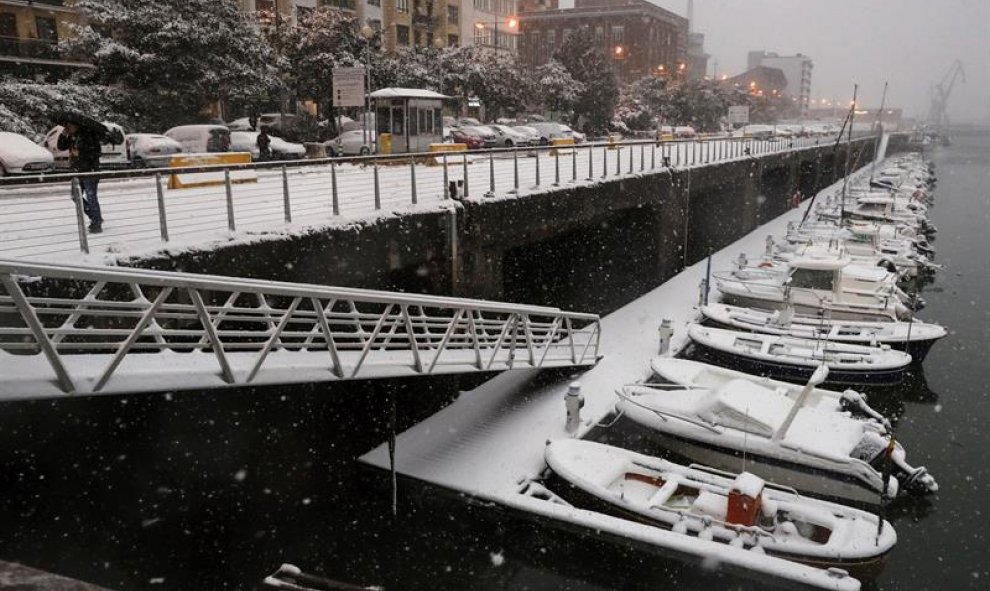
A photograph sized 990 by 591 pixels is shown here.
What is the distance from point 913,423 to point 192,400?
14.8 meters

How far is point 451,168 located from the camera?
21.9 meters

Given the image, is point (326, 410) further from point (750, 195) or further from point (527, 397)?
point (750, 195)

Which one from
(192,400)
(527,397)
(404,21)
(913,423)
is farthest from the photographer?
(404,21)

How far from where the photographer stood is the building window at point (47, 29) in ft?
129

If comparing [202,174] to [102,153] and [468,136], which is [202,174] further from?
[468,136]

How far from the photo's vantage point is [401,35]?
61375mm

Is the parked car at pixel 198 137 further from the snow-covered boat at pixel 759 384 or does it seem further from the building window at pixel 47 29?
the snow-covered boat at pixel 759 384

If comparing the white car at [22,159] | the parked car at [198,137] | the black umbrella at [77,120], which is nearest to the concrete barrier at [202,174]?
the black umbrella at [77,120]

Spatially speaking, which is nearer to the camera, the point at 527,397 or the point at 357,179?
the point at 527,397

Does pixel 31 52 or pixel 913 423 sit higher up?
pixel 31 52

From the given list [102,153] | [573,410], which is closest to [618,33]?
[102,153]

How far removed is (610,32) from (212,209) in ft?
327

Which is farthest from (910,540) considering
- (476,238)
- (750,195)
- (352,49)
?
(352,49)

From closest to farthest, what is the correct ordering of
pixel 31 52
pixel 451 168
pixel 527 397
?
1. pixel 527 397
2. pixel 451 168
3. pixel 31 52
